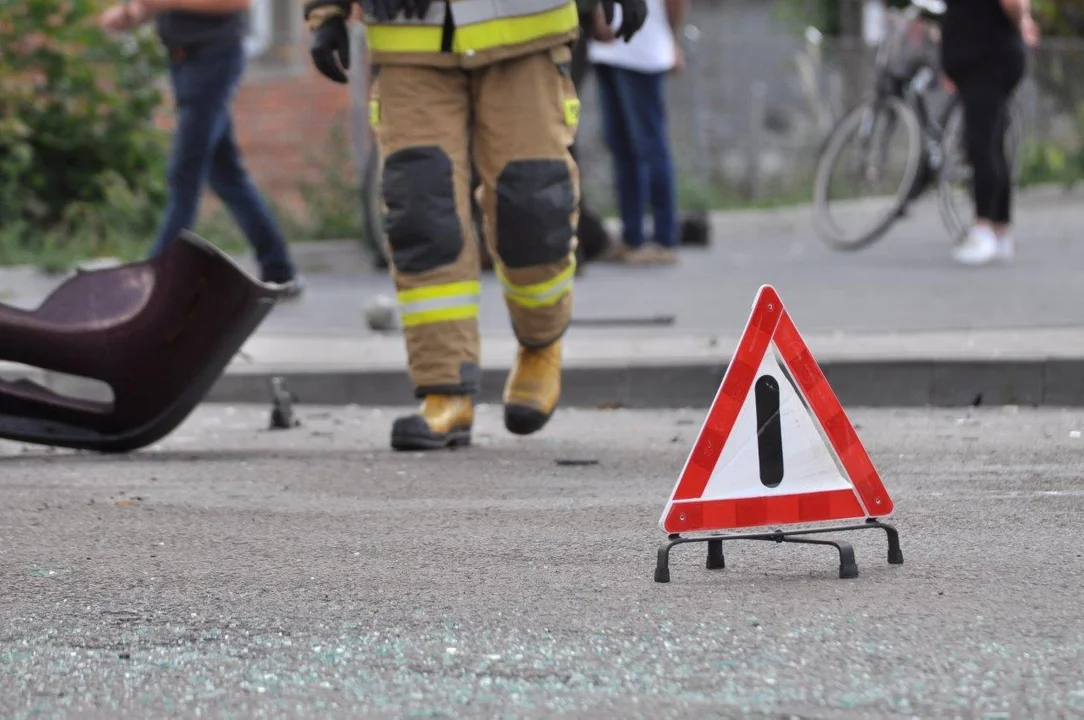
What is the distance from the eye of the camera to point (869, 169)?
11406 millimetres

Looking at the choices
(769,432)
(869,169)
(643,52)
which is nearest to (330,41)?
(769,432)

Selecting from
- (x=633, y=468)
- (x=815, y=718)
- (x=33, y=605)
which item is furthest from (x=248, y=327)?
(x=815, y=718)

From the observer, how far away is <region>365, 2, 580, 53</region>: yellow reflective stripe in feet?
18.5

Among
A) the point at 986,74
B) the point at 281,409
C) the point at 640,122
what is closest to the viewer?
the point at 281,409

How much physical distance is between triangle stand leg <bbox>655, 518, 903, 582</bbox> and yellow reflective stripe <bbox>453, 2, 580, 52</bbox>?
6.85 ft

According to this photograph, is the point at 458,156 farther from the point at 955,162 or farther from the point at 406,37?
the point at 955,162

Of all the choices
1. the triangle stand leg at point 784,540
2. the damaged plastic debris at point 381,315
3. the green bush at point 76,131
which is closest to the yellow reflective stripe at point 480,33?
the triangle stand leg at point 784,540

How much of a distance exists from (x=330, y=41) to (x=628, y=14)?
2.75 ft

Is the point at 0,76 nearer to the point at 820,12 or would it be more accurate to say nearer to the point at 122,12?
the point at 122,12

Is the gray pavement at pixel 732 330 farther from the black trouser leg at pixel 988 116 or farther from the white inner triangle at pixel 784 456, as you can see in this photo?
the white inner triangle at pixel 784 456

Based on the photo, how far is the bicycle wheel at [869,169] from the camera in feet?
37.2

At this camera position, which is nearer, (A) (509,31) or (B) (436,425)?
(A) (509,31)

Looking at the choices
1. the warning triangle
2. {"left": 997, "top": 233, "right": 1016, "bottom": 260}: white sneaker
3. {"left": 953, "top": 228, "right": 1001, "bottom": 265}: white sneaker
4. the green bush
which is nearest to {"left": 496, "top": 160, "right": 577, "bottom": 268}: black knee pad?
the warning triangle

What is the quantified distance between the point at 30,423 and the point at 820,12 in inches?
826
